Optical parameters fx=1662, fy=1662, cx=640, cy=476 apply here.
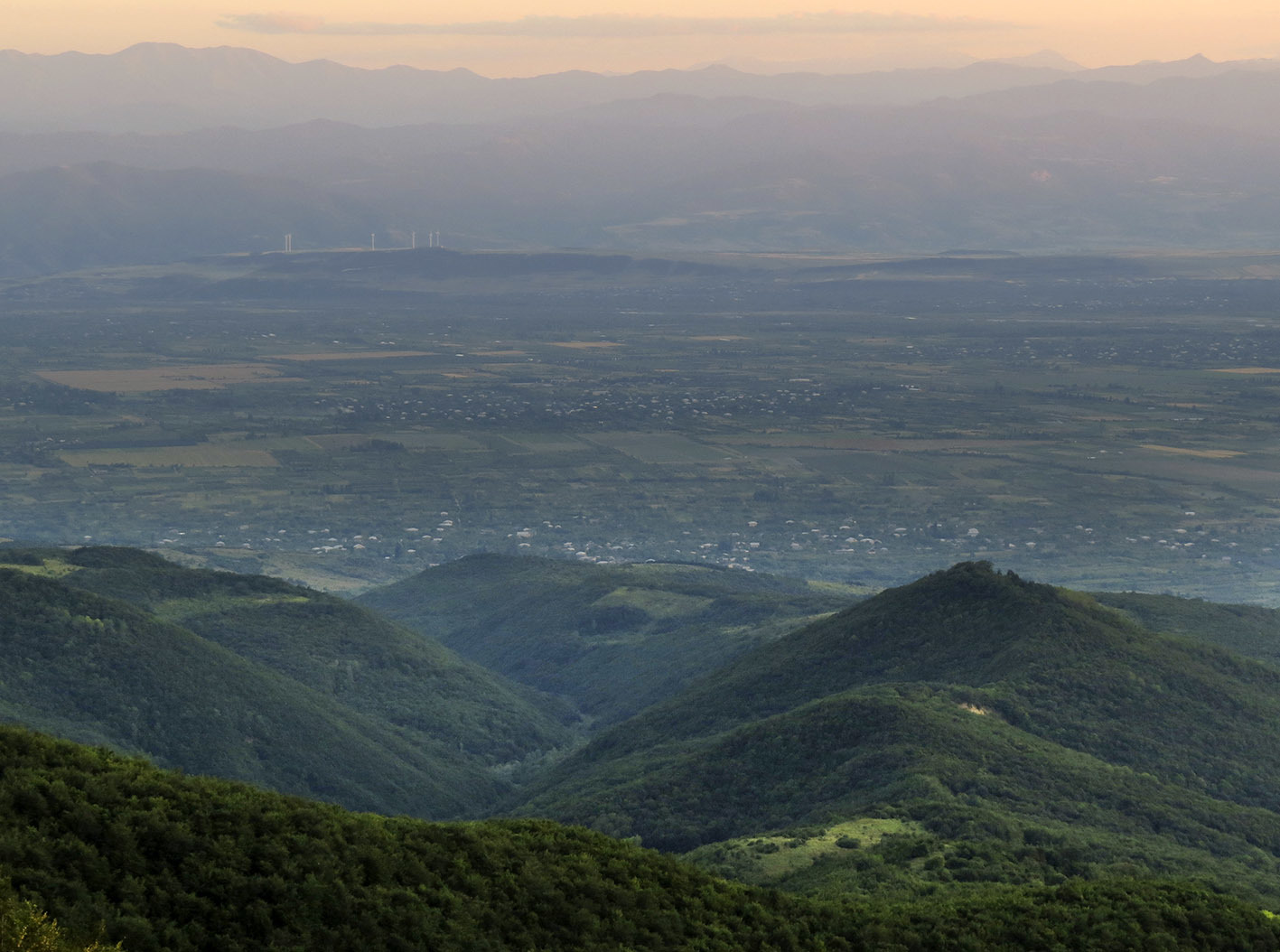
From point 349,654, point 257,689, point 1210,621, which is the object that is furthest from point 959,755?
point 349,654

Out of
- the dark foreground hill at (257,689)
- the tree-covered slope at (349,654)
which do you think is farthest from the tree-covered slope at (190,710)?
the tree-covered slope at (349,654)

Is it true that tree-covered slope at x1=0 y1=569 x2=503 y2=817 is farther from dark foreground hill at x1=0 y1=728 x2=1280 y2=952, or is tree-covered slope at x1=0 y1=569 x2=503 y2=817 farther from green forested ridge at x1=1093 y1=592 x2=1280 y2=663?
green forested ridge at x1=1093 y1=592 x2=1280 y2=663

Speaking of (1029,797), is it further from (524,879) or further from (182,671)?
(182,671)

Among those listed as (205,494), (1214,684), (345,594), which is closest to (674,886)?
(1214,684)

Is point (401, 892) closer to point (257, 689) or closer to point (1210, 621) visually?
point (257, 689)

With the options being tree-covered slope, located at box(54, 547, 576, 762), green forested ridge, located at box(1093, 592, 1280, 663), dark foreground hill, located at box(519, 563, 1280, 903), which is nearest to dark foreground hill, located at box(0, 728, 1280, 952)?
dark foreground hill, located at box(519, 563, 1280, 903)

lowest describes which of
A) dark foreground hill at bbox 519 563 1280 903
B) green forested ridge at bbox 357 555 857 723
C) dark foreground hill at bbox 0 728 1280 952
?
green forested ridge at bbox 357 555 857 723
